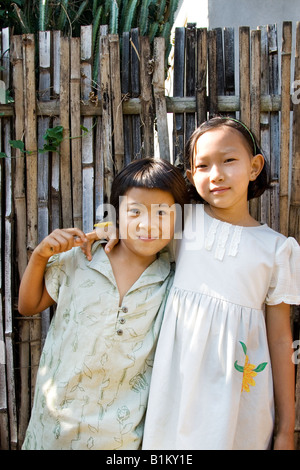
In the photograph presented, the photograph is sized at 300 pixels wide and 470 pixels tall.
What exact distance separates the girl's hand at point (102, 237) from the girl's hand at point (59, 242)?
6 cm

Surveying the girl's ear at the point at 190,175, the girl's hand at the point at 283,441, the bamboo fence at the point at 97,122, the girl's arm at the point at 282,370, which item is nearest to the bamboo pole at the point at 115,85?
the bamboo fence at the point at 97,122

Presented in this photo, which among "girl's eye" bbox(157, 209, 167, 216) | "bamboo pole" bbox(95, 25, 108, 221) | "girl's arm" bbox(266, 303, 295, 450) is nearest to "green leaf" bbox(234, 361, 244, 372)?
"girl's arm" bbox(266, 303, 295, 450)

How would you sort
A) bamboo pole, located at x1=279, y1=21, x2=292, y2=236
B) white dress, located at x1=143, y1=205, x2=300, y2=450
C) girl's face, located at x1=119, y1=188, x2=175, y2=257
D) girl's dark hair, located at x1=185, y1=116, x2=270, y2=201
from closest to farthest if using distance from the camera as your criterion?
white dress, located at x1=143, y1=205, x2=300, y2=450, girl's face, located at x1=119, y1=188, x2=175, y2=257, girl's dark hair, located at x1=185, y1=116, x2=270, y2=201, bamboo pole, located at x1=279, y1=21, x2=292, y2=236

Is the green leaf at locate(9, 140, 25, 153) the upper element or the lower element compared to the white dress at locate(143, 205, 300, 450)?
upper

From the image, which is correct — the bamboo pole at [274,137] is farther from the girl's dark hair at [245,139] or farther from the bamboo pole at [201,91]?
the bamboo pole at [201,91]

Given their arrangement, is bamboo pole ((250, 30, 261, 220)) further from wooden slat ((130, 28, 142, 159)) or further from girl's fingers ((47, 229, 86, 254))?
girl's fingers ((47, 229, 86, 254))

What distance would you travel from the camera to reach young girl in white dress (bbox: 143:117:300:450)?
1807 mm

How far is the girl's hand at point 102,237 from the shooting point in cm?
197

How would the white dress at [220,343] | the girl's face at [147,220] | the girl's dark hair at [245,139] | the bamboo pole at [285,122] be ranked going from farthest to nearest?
Answer: the bamboo pole at [285,122], the girl's dark hair at [245,139], the girl's face at [147,220], the white dress at [220,343]

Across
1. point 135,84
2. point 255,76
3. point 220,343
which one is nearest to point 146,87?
point 135,84

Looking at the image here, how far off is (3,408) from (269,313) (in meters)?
1.32

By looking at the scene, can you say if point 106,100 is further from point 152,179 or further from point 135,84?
point 152,179

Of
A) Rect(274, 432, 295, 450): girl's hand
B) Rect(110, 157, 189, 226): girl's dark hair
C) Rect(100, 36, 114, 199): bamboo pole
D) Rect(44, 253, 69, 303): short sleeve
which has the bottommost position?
Rect(274, 432, 295, 450): girl's hand

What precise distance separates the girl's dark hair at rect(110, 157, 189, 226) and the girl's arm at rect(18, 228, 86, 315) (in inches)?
10.2
